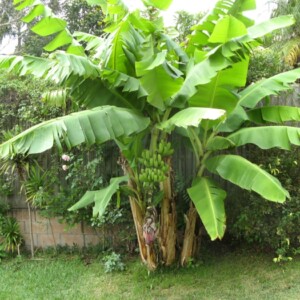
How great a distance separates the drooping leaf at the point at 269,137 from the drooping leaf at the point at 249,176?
0.32 meters

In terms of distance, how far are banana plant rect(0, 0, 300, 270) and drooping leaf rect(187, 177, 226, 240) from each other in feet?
0.04

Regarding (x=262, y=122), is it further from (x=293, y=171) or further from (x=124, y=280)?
(x=124, y=280)

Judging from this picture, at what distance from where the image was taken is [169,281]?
16.5ft

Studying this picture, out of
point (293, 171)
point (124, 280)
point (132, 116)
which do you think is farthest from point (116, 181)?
point (293, 171)

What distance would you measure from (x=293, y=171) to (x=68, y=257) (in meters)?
3.93

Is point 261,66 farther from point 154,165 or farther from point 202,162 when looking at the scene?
point 154,165

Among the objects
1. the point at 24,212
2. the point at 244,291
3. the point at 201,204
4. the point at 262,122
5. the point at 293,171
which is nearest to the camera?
the point at 201,204

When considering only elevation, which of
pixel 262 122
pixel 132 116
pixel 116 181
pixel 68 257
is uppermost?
pixel 132 116

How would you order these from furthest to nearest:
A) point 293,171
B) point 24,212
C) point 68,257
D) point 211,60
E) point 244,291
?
point 24,212 < point 68,257 < point 293,171 < point 244,291 < point 211,60

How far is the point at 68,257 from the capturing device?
6355mm

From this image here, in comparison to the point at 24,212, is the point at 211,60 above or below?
above

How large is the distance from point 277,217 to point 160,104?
7.95ft

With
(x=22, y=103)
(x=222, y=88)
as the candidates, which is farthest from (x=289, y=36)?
(x=222, y=88)

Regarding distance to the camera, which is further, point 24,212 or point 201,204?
point 24,212
